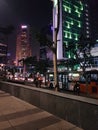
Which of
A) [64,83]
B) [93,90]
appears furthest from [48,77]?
[93,90]

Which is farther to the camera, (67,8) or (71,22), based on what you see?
(71,22)

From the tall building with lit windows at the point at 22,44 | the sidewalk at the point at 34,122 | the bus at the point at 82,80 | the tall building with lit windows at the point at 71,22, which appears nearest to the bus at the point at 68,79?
the bus at the point at 82,80

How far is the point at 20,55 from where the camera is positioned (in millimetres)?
157125

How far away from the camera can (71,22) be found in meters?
113

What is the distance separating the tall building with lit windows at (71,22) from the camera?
10120 cm

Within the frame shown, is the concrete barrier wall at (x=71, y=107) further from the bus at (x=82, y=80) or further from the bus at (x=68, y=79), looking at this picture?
the bus at (x=68, y=79)

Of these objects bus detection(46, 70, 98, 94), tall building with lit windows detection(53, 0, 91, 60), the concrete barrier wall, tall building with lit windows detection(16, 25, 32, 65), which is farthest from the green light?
the concrete barrier wall

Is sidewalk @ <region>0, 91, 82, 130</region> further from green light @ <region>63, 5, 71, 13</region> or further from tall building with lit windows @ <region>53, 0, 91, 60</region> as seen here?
green light @ <region>63, 5, 71, 13</region>

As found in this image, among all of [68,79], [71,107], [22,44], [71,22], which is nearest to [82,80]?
[68,79]

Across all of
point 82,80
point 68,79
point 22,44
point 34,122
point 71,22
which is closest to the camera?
point 34,122

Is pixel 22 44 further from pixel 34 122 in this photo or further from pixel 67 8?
pixel 34 122

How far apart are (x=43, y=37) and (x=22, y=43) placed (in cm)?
15009

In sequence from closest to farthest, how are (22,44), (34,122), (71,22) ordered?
(34,122), (71,22), (22,44)

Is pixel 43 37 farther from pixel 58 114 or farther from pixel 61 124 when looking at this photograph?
pixel 61 124
